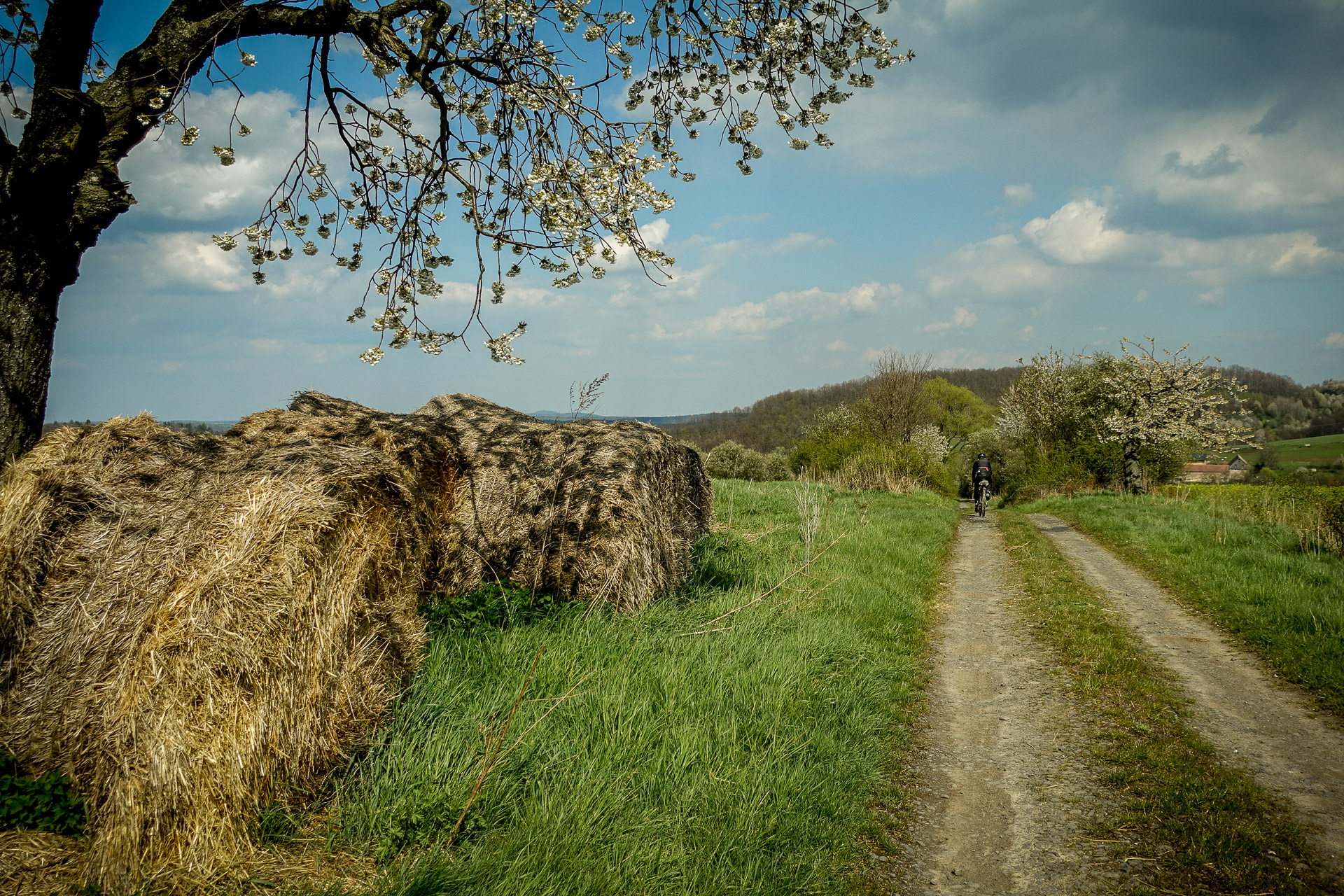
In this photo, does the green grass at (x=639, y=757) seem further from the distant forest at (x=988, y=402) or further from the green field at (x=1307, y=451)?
the green field at (x=1307, y=451)

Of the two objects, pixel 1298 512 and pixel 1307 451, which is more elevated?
pixel 1307 451

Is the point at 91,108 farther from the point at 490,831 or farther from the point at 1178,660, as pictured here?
the point at 1178,660

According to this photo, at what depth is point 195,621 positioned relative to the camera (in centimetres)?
309

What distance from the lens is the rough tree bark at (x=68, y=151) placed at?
4180 millimetres

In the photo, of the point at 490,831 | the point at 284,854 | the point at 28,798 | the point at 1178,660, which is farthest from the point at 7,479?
the point at 1178,660

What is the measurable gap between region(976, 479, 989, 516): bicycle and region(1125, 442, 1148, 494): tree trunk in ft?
15.7

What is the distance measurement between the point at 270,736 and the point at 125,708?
612 mm

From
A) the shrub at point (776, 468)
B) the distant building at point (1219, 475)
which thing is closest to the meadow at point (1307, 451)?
the distant building at point (1219, 475)

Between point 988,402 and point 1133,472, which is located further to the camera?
point 988,402

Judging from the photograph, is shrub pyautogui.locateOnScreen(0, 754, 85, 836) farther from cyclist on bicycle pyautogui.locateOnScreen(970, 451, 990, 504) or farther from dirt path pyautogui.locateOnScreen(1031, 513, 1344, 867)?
cyclist on bicycle pyautogui.locateOnScreen(970, 451, 990, 504)

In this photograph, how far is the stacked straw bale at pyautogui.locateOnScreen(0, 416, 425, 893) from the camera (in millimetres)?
2859

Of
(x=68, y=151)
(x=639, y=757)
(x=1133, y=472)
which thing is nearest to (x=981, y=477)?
(x=1133, y=472)

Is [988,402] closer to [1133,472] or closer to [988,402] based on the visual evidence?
[988,402]

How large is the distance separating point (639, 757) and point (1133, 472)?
82.9 ft
